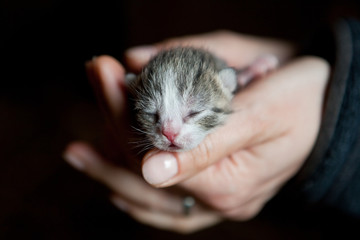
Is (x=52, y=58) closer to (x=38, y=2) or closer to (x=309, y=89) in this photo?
(x=38, y=2)

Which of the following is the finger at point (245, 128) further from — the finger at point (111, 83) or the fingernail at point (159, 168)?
the finger at point (111, 83)

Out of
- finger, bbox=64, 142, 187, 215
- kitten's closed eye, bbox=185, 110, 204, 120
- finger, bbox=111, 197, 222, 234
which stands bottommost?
finger, bbox=111, 197, 222, 234

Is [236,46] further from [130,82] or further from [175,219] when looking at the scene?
[175,219]

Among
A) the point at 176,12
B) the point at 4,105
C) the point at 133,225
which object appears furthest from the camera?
the point at 4,105

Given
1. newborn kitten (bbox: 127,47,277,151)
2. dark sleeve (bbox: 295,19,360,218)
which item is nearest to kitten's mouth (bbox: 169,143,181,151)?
newborn kitten (bbox: 127,47,277,151)

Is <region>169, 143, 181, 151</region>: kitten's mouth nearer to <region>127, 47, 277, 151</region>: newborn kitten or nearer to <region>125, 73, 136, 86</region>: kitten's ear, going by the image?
<region>127, 47, 277, 151</region>: newborn kitten

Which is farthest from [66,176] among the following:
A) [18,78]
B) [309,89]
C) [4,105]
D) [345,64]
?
[345,64]
